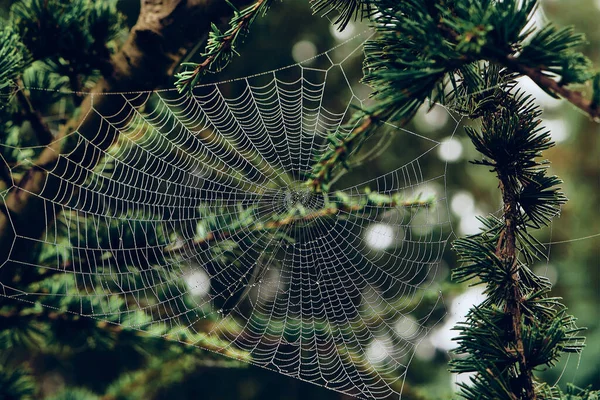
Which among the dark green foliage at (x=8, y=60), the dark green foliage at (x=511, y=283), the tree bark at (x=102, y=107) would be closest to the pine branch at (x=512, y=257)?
the dark green foliage at (x=511, y=283)

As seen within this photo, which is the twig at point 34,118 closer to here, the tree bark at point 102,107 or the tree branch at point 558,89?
the tree bark at point 102,107

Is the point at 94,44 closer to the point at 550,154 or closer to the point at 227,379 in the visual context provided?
the point at 227,379

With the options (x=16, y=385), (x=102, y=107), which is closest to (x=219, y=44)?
(x=102, y=107)

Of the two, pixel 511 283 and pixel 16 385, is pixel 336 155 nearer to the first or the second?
pixel 511 283

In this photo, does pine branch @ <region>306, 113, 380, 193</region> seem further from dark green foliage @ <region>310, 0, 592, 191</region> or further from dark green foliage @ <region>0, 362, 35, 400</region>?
dark green foliage @ <region>0, 362, 35, 400</region>

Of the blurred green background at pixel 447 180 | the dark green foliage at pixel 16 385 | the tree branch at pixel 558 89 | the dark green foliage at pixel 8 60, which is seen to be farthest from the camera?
the blurred green background at pixel 447 180

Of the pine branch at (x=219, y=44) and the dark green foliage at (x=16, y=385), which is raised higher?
the pine branch at (x=219, y=44)

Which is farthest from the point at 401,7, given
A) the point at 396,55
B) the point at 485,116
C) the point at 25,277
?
the point at 25,277

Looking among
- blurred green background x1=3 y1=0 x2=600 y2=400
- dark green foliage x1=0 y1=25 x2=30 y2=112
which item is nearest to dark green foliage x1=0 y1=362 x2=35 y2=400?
dark green foliage x1=0 y1=25 x2=30 y2=112
